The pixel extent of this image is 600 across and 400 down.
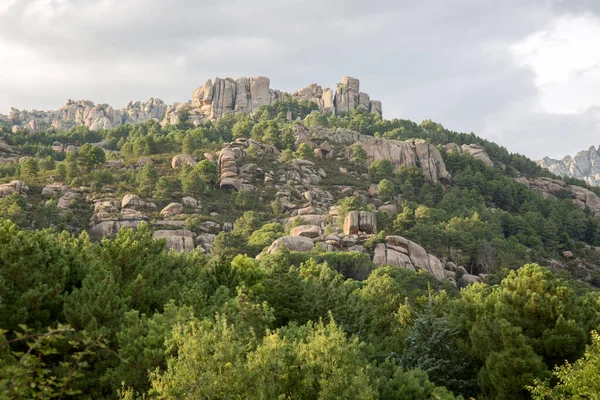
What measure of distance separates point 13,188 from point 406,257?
64.1m

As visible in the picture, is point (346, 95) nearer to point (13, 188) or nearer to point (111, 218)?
point (111, 218)

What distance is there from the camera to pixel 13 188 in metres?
73.3

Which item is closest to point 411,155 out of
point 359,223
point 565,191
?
point 565,191

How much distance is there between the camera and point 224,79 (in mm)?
182625

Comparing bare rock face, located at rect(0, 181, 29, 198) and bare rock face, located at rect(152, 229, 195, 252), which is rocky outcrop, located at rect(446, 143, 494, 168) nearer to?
bare rock face, located at rect(152, 229, 195, 252)

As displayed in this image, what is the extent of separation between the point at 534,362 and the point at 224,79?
177642 mm

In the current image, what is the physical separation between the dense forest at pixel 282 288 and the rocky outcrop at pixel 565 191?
1.72 meters

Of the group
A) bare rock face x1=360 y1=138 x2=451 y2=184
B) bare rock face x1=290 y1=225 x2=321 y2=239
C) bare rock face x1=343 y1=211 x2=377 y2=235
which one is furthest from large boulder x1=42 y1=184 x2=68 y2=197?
bare rock face x1=360 y1=138 x2=451 y2=184

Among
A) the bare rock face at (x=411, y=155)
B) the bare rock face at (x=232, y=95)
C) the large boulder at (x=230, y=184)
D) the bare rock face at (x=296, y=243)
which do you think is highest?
the bare rock face at (x=232, y=95)

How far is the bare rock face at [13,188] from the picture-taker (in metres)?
72.0

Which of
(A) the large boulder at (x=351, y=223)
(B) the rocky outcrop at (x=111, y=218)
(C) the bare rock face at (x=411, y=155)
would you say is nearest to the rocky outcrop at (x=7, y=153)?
(B) the rocky outcrop at (x=111, y=218)

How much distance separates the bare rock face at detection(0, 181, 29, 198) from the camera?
236ft

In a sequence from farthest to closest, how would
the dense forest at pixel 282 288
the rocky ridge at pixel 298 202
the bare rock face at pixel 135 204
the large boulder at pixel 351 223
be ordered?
the bare rock face at pixel 135 204 → the large boulder at pixel 351 223 → the rocky ridge at pixel 298 202 → the dense forest at pixel 282 288

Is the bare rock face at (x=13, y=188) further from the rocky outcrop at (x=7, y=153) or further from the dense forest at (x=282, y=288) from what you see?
the rocky outcrop at (x=7, y=153)
